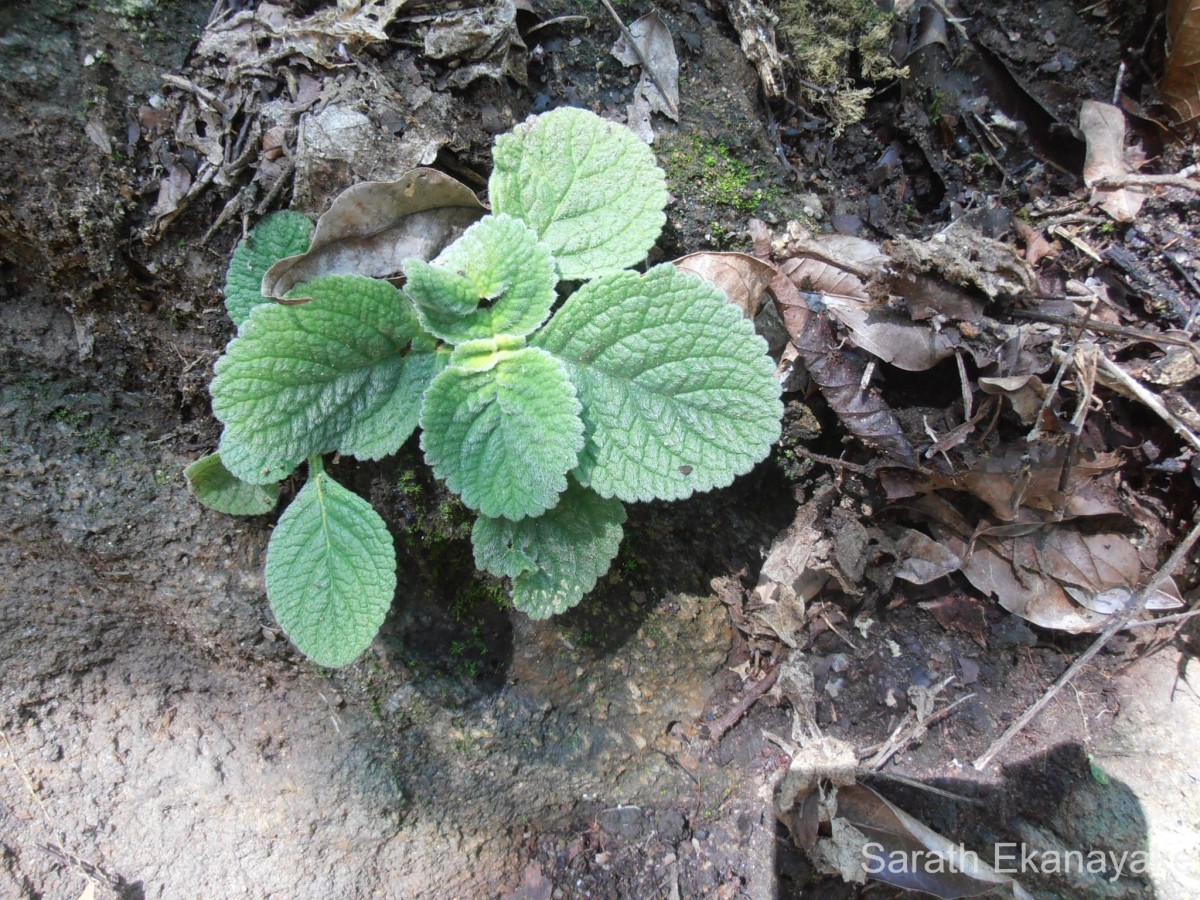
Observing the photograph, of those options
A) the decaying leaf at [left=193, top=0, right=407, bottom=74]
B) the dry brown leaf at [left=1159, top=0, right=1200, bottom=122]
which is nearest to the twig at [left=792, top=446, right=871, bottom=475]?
the dry brown leaf at [left=1159, top=0, right=1200, bottom=122]

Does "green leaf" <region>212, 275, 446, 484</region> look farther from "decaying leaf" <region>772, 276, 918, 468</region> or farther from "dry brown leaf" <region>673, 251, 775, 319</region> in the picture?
"decaying leaf" <region>772, 276, 918, 468</region>

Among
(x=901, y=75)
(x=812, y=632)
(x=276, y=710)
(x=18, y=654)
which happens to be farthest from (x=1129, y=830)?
(x=18, y=654)

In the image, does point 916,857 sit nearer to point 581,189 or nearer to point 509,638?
point 509,638

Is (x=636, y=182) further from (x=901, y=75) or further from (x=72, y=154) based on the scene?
(x=72, y=154)

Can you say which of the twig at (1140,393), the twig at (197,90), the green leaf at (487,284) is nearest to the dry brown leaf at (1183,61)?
the twig at (1140,393)

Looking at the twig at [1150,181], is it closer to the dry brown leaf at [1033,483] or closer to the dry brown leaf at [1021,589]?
the dry brown leaf at [1033,483]

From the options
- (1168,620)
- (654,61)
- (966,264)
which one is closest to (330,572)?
(654,61)
